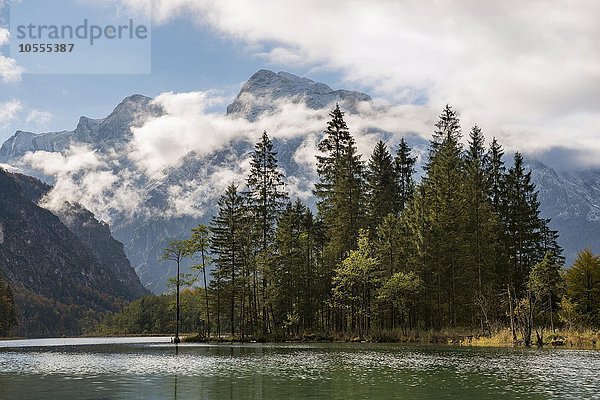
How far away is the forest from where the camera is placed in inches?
2876

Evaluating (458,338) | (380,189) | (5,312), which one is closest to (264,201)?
(380,189)

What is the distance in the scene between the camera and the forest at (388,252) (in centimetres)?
7306

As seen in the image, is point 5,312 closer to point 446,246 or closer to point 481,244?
point 446,246

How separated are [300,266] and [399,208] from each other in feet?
57.1

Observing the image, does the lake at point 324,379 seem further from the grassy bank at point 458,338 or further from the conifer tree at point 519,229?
the conifer tree at point 519,229

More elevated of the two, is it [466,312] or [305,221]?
[305,221]

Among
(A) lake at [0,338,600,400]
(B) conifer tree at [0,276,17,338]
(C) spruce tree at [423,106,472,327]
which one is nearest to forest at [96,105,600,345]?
(C) spruce tree at [423,106,472,327]

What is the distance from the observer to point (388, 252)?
3115 inches

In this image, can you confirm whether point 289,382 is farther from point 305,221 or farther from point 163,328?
point 163,328

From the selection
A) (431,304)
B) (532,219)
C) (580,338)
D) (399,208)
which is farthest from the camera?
(399,208)

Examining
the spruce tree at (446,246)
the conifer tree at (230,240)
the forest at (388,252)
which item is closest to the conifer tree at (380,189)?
the forest at (388,252)

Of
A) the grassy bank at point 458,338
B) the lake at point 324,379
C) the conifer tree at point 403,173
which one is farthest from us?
the conifer tree at point 403,173

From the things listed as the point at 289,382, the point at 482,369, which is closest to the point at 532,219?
the point at 482,369

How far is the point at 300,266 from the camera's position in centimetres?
8825
